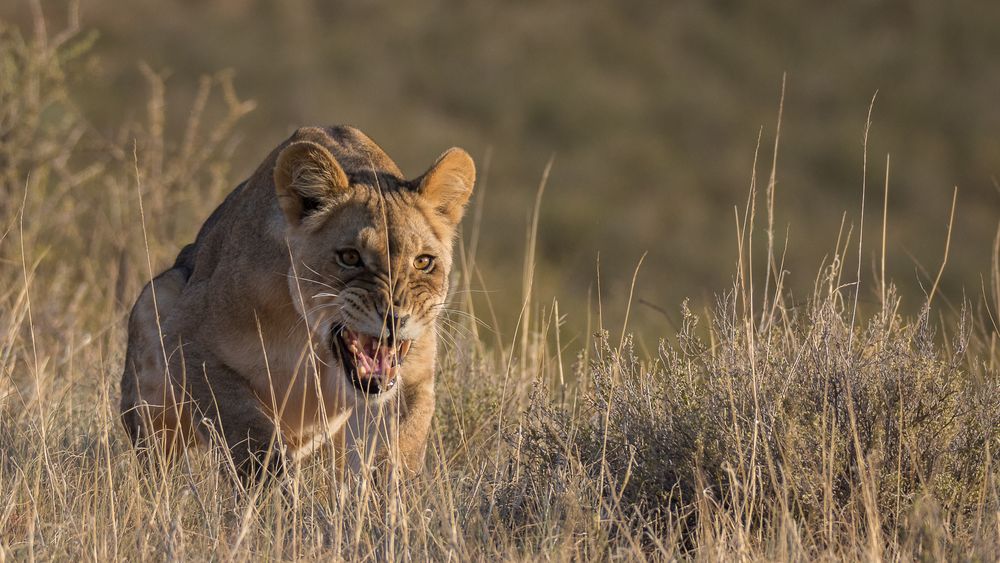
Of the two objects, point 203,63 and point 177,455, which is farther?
point 203,63

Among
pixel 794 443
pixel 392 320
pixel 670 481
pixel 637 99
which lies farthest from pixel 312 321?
pixel 637 99

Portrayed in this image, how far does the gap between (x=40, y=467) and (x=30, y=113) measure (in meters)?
5.21

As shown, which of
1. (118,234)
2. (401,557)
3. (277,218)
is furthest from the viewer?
(118,234)

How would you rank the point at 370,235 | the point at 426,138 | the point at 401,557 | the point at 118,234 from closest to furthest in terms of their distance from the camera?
the point at 401,557 → the point at 370,235 → the point at 118,234 → the point at 426,138

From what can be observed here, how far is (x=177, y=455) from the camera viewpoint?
19.0 ft

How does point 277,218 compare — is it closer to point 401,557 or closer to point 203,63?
point 401,557

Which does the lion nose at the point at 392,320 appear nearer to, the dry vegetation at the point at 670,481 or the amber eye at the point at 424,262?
the amber eye at the point at 424,262

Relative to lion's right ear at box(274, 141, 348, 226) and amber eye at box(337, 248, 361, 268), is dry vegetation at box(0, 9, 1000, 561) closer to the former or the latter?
amber eye at box(337, 248, 361, 268)

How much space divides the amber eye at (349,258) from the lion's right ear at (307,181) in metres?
0.24

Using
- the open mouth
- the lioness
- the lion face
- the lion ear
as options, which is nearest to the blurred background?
the lion ear

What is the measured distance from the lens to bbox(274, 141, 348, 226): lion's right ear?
207 inches

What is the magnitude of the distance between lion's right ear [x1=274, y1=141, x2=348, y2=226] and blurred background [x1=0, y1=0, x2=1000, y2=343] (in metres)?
18.2

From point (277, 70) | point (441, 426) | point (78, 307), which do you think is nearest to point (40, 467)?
point (441, 426)

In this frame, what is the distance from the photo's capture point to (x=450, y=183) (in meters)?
5.68
